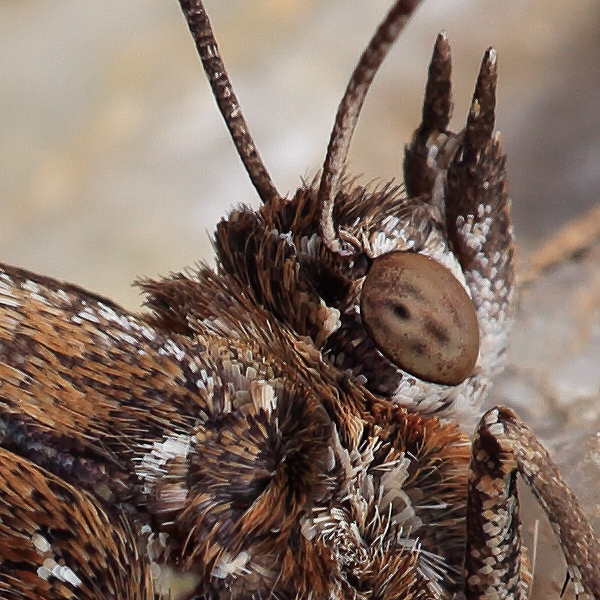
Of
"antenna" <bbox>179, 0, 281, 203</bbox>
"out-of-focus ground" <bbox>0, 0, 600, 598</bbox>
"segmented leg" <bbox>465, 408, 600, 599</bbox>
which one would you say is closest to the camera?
"segmented leg" <bbox>465, 408, 600, 599</bbox>

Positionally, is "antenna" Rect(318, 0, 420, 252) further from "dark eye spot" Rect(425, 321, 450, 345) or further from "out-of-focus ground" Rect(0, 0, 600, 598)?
"out-of-focus ground" Rect(0, 0, 600, 598)

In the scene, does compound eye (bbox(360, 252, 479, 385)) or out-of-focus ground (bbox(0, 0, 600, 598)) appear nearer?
compound eye (bbox(360, 252, 479, 385))

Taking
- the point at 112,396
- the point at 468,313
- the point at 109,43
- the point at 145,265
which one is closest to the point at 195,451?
the point at 112,396

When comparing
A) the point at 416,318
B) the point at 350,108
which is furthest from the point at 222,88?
the point at 416,318

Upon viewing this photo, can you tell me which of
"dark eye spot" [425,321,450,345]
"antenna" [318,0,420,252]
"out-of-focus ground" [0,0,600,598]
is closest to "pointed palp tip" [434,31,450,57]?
"antenna" [318,0,420,252]

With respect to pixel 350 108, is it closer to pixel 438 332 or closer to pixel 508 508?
pixel 438 332

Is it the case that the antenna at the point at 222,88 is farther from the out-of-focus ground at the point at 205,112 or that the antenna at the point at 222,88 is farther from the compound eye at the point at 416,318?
the out-of-focus ground at the point at 205,112

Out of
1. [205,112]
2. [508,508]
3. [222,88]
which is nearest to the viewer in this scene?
[508,508]
